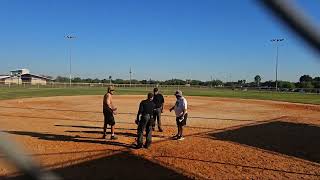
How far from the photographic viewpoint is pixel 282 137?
14.5 metres

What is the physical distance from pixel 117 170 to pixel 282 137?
722cm

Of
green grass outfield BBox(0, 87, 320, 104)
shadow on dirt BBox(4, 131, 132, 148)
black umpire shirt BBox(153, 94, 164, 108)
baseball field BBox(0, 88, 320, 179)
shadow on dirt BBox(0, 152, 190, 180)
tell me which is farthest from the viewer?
green grass outfield BBox(0, 87, 320, 104)

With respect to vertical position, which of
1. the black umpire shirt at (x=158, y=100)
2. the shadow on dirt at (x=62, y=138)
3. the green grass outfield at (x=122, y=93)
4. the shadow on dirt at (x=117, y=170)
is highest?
the black umpire shirt at (x=158, y=100)

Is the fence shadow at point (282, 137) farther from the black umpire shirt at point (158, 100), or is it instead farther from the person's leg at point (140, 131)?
the person's leg at point (140, 131)

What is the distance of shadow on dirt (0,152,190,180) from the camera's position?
887 centimetres

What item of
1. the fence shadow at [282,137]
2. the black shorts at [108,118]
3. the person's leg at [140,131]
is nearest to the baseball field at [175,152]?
the fence shadow at [282,137]

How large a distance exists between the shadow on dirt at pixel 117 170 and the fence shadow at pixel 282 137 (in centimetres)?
396

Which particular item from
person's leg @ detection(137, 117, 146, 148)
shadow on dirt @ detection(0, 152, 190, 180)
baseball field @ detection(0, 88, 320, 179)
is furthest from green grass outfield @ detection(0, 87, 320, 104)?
shadow on dirt @ detection(0, 152, 190, 180)

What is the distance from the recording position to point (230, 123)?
61.7ft

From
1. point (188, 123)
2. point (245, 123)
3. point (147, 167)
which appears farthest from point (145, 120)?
point (245, 123)

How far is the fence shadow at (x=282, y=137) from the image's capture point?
11922 mm

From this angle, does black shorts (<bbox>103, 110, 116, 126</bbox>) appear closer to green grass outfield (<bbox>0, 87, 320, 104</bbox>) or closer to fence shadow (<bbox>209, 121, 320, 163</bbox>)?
fence shadow (<bbox>209, 121, 320, 163</bbox>)

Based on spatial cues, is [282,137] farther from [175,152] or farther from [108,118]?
[108,118]

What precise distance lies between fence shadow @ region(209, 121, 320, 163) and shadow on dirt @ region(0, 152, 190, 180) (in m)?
3.96
